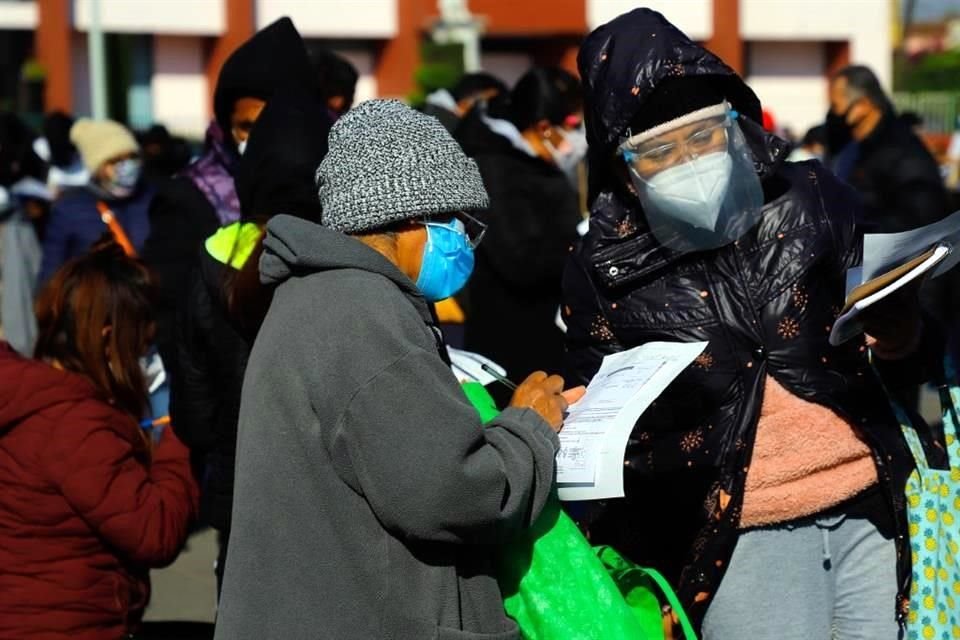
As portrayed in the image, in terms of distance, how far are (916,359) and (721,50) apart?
37.2 metres

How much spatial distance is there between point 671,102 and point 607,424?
2.96 ft

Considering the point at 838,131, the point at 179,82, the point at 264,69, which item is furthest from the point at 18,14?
the point at 264,69

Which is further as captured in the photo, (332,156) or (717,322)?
(717,322)

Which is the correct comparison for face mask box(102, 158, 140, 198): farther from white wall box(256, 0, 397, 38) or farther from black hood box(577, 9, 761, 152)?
white wall box(256, 0, 397, 38)

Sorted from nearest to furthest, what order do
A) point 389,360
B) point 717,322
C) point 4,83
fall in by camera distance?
point 389,360
point 717,322
point 4,83

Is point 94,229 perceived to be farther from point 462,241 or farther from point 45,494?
point 462,241

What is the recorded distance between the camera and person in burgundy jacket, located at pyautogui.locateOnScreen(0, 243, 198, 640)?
12.0 feet

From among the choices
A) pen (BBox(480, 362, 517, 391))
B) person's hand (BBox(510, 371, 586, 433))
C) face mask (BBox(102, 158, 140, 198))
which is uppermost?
person's hand (BBox(510, 371, 586, 433))

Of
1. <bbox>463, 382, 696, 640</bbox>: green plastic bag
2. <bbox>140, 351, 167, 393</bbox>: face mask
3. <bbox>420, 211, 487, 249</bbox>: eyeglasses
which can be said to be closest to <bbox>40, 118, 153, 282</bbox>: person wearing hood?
<bbox>140, 351, 167, 393</bbox>: face mask

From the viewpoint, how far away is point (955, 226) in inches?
113

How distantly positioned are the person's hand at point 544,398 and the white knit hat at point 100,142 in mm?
5528

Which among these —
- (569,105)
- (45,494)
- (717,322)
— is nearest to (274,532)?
(717,322)

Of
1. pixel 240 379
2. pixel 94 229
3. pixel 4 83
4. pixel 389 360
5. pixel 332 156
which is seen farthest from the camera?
pixel 4 83

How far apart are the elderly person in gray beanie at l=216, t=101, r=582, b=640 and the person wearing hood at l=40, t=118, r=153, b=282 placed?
499 centimetres
